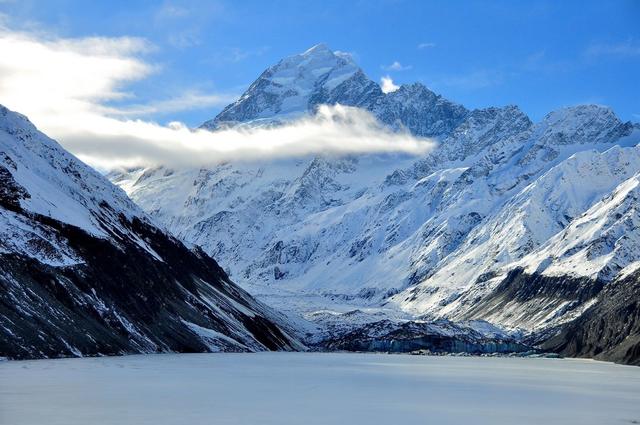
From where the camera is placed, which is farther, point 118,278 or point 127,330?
point 118,278

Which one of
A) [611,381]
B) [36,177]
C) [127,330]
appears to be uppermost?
[36,177]

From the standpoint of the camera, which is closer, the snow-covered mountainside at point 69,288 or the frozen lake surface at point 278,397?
the frozen lake surface at point 278,397

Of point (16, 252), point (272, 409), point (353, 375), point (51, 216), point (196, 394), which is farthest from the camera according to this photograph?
point (51, 216)

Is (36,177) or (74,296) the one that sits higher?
(36,177)

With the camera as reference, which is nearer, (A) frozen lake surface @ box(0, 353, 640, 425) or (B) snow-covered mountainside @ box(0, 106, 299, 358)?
(A) frozen lake surface @ box(0, 353, 640, 425)

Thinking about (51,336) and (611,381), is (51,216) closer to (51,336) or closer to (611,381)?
(51,336)

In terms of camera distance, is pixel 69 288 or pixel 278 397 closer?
pixel 278 397

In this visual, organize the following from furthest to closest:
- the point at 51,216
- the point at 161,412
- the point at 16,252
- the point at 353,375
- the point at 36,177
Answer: the point at 36,177
the point at 51,216
the point at 16,252
the point at 353,375
the point at 161,412

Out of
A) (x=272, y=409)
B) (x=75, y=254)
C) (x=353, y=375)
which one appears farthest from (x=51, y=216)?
(x=272, y=409)
